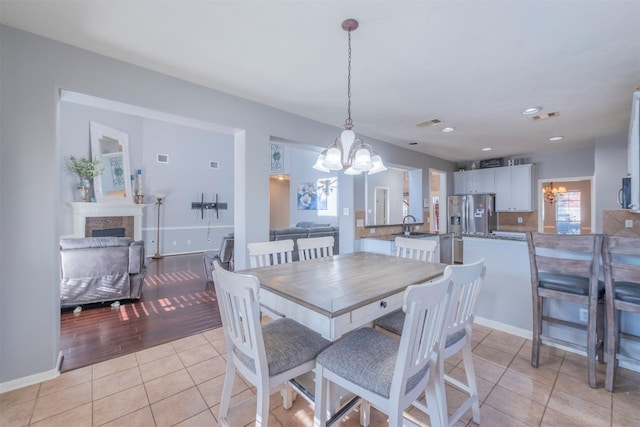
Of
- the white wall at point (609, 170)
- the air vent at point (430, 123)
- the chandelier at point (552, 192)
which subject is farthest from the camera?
the chandelier at point (552, 192)

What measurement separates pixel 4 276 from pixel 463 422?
307 cm

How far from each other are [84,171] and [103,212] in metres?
0.89

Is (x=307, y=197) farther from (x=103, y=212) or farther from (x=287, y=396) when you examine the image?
(x=287, y=396)

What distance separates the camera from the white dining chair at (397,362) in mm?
1019

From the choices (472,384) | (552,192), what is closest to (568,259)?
(472,384)

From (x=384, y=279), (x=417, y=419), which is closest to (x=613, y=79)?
(x=384, y=279)

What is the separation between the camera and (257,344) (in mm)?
1155

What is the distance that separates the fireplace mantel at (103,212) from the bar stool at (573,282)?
23.7 ft

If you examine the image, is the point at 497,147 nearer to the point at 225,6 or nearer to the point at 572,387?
the point at 572,387

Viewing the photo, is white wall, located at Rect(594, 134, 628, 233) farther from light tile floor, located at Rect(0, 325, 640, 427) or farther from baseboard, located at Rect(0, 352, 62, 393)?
baseboard, located at Rect(0, 352, 62, 393)

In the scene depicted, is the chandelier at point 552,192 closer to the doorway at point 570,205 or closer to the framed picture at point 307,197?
the doorway at point 570,205

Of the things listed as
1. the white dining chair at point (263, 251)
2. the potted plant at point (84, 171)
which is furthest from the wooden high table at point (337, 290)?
the potted plant at point (84, 171)

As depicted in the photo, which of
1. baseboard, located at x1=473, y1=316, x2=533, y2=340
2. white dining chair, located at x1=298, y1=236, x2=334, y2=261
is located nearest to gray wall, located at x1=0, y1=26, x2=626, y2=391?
white dining chair, located at x1=298, y1=236, x2=334, y2=261

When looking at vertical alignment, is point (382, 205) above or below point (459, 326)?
above
